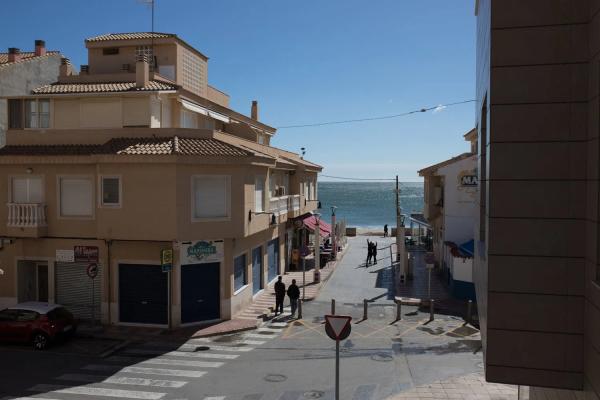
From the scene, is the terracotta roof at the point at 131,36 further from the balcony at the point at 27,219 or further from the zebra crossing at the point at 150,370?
the zebra crossing at the point at 150,370

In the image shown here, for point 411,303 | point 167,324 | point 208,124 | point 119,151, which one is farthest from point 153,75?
point 411,303

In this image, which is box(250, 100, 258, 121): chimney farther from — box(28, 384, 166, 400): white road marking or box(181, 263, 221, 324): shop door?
box(28, 384, 166, 400): white road marking

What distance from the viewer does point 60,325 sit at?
1781 centimetres

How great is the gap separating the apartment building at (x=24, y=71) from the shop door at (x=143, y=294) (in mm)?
16250

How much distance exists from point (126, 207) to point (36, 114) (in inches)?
298

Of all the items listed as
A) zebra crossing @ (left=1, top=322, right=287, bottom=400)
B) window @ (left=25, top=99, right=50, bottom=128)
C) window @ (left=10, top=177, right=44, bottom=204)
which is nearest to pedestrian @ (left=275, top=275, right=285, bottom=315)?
zebra crossing @ (left=1, top=322, right=287, bottom=400)

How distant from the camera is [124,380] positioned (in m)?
14.5

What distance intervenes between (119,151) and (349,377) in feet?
39.4

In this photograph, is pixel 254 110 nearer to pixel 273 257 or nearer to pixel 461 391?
pixel 273 257

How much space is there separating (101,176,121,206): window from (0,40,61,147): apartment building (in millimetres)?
14277

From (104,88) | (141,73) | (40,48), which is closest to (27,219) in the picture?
(104,88)

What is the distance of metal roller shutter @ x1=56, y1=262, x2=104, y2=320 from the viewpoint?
20.8 meters

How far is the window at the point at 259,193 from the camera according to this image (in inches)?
901

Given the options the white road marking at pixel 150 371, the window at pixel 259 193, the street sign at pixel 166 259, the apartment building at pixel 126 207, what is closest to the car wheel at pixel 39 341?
the white road marking at pixel 150 371
